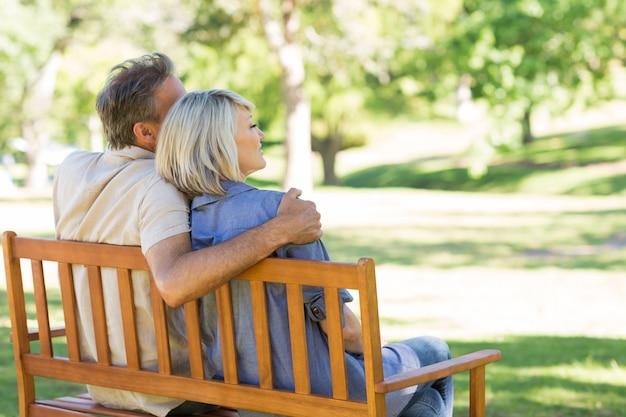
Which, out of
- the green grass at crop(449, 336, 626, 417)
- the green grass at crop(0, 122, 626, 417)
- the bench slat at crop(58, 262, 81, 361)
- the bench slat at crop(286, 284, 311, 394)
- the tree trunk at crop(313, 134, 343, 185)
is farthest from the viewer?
the tree trunk at crop(313, 134, 343, 185)

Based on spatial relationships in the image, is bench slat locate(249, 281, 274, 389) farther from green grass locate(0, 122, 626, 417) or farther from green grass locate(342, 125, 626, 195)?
green grass locate(342, 125, 626, 195)

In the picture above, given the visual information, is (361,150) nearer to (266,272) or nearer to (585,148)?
(585,148)

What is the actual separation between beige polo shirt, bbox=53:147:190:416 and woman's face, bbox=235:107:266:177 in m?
0.22

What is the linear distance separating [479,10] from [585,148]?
6973 millimetres

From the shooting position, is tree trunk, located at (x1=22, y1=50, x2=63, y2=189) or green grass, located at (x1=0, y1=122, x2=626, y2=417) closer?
green grass, located at (x1=0, y1=122, x2=626, y2=417)

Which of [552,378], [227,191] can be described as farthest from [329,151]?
[227,191]

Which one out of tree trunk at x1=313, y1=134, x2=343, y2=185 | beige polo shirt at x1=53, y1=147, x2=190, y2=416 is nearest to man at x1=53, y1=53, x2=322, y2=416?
beige polo shirt at x1=53, y1=147, x2=190, y2=416

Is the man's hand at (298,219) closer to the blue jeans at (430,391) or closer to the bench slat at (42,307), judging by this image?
the blue jeans at (430,391)

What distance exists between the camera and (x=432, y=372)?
9.44ft

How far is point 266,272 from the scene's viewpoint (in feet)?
9.47

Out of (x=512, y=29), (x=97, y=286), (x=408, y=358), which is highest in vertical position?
(x=512, y=29)

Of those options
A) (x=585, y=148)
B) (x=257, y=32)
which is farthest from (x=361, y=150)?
(x=257, y=32)

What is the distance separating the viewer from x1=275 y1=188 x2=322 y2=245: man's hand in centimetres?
286

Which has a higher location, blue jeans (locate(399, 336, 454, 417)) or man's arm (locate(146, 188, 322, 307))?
man's arm (locate(146, 188, 322, 307))
